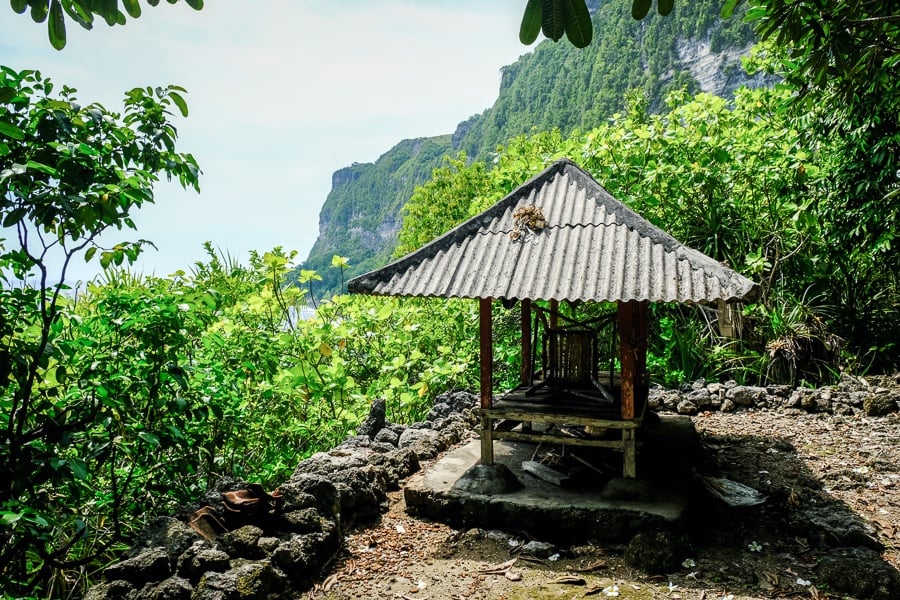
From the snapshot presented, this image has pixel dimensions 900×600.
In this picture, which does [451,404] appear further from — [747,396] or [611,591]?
[611,591]

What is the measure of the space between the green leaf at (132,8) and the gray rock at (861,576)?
5.00 m

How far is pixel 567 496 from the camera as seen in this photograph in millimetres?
4988

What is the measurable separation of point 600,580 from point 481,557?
2.80 feet

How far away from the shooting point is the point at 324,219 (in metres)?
151

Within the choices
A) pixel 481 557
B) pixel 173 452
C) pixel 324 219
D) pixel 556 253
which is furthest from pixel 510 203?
pixel 324 219

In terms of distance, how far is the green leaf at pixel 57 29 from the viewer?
2479mm

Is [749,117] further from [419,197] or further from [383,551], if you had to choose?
[419,197]

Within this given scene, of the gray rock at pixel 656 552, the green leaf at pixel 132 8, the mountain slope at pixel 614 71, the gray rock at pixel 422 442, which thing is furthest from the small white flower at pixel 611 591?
the mountain slope at pixel 614 71

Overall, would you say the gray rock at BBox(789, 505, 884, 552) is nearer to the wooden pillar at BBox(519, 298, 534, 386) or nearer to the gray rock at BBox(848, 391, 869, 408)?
the wooden pillar at BBox(519, 298, 534, 386)

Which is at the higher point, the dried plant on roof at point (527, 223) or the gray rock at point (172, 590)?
the dried plant on roof at point (527, 223)

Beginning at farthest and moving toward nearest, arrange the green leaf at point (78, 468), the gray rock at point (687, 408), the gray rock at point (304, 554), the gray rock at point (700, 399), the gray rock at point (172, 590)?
the gray rock at point (700, 399) → the gray rock at point (687, 408) → the gray rock at point (304, 554) → the gray rock at point (172, 590) → the green leaf at point (78, 468)

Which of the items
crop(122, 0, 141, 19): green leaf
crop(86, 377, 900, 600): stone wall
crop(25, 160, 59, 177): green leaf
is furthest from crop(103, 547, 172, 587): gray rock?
crop(122, 0, 141, 19): green leaf

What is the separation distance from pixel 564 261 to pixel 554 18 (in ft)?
9.97

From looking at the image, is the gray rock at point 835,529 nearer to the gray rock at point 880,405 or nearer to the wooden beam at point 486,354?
the wooden beam at point 486,354
